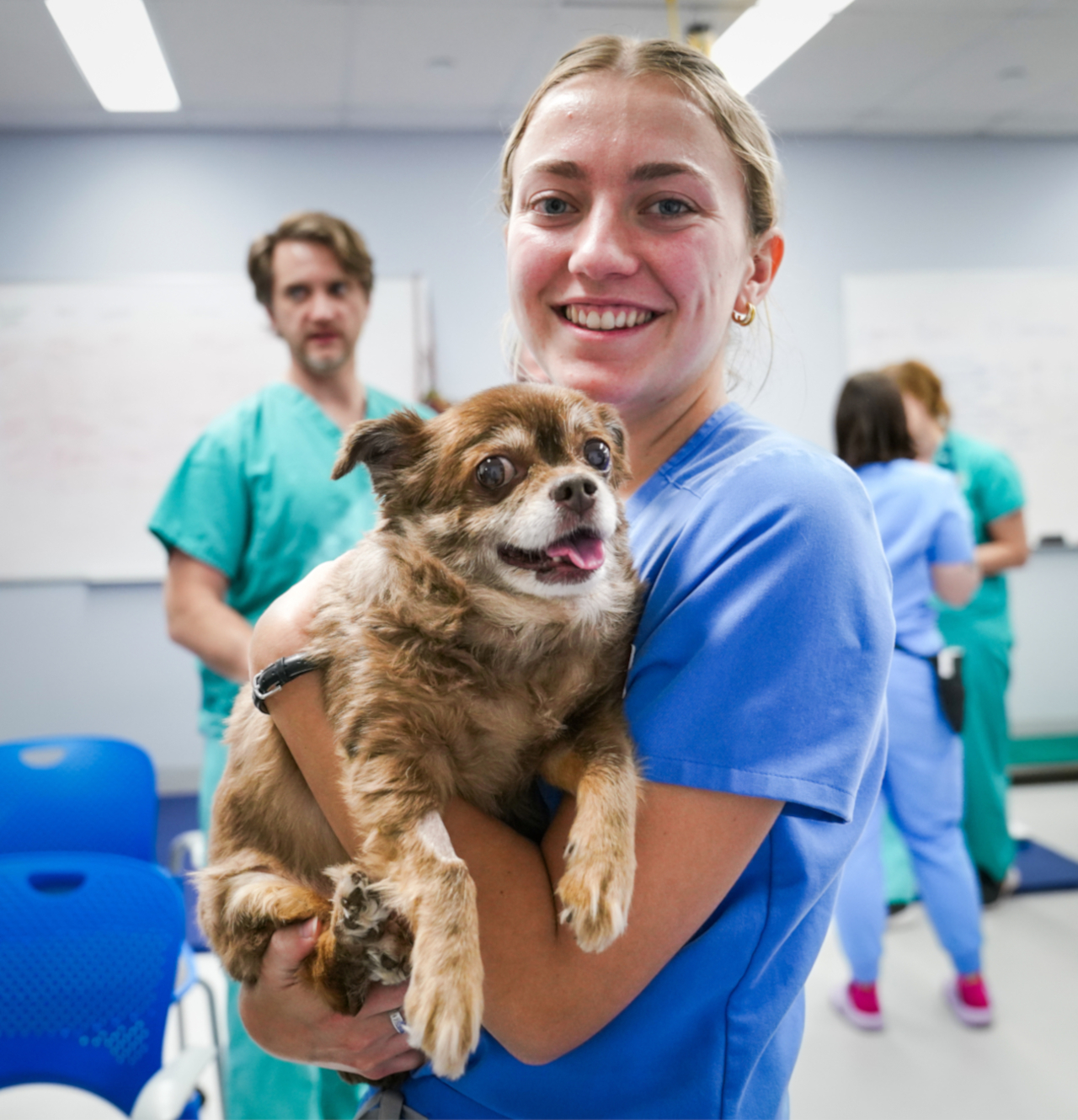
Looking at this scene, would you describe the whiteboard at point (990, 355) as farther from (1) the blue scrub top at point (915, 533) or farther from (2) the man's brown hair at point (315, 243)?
(2) the man's brown hair at point (315, 243)

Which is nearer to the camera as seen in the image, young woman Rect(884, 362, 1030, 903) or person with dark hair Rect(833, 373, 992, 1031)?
person with dark hair Rect(833, 373, 992, 1031)

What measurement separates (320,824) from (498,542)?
0.44 m

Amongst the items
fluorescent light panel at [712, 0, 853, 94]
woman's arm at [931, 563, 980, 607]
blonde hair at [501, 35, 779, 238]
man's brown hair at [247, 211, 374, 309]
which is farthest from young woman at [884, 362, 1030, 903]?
blonde hair at [501, 35, 779, 238]

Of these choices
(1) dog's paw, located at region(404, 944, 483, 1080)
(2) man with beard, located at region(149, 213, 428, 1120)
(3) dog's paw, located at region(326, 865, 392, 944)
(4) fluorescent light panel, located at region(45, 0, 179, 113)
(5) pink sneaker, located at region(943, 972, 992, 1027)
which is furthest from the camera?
(5) pink sneaker, located at region(943, 972, 992, 1027)

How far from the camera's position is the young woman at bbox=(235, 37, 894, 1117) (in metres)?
0.83

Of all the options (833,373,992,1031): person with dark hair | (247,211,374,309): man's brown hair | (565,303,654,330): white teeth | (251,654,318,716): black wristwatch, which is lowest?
(833,373,992,1031): person with dark hair

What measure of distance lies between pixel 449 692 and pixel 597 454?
1.05 ft

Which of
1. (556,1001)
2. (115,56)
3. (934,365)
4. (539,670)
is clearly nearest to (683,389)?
(539,670)

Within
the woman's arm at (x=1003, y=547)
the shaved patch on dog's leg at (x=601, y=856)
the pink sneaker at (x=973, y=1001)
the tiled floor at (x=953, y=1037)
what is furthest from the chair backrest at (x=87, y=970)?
the woman's arm at (x=1003, y=547)

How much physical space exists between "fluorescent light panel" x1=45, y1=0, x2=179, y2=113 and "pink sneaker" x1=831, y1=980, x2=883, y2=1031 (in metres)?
3.59

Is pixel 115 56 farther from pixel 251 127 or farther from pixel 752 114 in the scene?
pixel 752 114

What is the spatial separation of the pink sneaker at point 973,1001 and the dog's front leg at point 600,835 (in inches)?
109

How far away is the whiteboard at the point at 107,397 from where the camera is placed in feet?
16.5

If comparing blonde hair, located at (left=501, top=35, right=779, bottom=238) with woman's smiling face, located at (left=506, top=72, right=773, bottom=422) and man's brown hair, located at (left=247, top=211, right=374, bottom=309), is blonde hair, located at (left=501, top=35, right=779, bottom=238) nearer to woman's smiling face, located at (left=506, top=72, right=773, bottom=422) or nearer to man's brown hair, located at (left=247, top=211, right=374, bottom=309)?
woman's smiling face, located at (left=506, top=72, right=773, bottom=422)
